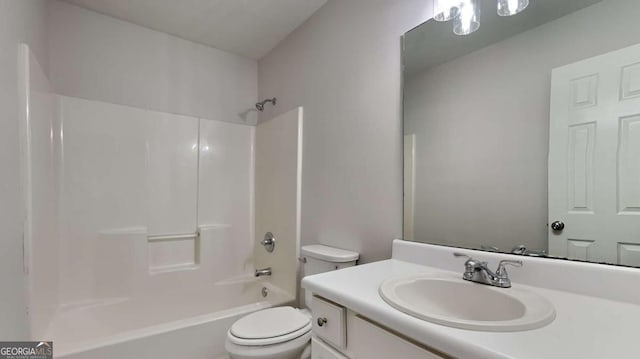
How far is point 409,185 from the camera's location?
137 cm

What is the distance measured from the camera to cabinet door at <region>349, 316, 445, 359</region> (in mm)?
688

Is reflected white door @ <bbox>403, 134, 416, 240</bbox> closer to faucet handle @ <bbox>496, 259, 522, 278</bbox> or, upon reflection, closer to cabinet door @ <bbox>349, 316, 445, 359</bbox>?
faucet handle @ <bbox>496, 259, 522, 278</bbox>

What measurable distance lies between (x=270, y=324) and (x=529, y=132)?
1450 millimetres

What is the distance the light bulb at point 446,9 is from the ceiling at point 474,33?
0.03m

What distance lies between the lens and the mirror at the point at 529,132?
0.85 metres

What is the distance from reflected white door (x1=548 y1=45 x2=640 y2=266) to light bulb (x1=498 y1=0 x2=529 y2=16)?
11.6 inches

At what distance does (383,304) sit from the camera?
787 mm

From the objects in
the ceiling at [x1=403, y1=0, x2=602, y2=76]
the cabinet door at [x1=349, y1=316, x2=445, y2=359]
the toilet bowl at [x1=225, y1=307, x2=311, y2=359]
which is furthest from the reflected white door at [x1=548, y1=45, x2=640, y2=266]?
the toilet bowl at [x1=225, y1=307, x2=311, y2=359]

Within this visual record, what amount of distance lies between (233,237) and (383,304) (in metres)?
2.01

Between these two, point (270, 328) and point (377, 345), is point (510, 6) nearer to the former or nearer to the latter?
point (377, 345)

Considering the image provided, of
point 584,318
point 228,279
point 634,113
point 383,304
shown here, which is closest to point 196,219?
point 228,279

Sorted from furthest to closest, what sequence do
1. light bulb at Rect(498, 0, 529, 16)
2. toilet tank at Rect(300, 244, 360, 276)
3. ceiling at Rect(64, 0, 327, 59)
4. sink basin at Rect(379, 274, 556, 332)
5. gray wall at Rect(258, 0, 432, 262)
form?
ceiling at Rect(64, 0, 327, 59) < toilet tank at Rect(300, 244, 360, 276) < gray wall at Rect(258, 0, 432, 262) < light bulb at Rect(498, 0, 529, 16) < sink basin at Rect(379, 274, 556, 332)

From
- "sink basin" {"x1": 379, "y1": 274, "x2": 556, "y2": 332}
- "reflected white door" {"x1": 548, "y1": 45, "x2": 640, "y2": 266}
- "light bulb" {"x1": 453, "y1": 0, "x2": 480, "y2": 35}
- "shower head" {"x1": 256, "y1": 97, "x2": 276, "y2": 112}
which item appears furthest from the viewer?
"shower head" {"x1": 256, "y1": 97, "x2": 276, "y2": 112}

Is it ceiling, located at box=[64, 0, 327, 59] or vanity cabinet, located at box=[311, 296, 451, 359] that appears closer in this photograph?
vanity cabinet, located at box=[311, 296, 451, 359]
